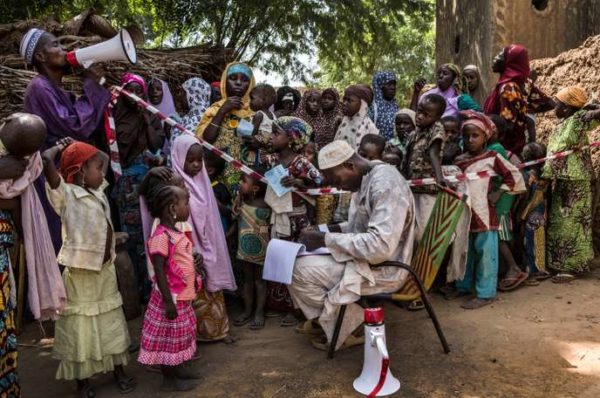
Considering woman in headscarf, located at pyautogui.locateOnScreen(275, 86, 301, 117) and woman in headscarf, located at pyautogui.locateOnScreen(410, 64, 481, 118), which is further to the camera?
woman in headscarf, located at pyautogui.locateOnScreen(275, 86, 301, 117)

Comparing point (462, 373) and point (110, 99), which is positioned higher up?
point (110, 99)

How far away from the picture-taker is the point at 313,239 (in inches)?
144

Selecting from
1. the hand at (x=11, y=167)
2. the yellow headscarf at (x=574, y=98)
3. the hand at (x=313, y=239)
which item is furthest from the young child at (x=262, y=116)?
the yellow headscarf at (x=574, y=98)

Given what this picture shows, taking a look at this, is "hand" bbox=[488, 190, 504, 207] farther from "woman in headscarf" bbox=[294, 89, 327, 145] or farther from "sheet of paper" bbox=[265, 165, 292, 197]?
"woman in headscarf" bbox=[294, 89, 327, 145]

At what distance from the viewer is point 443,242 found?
4145mm

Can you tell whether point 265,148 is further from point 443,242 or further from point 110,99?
point 443,242

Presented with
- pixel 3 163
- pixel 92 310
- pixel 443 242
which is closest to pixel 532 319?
pixel 443 242

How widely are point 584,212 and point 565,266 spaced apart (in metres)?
0.55

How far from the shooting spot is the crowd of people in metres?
3.03

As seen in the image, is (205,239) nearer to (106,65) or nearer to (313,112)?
(313,112)

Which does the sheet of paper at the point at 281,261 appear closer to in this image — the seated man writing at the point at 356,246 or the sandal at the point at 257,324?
the seated man writing at the point at 356,246

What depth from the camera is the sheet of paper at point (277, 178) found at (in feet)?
13.7

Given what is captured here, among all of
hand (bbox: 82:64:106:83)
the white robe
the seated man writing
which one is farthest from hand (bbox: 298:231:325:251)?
hand (bbox: 82:64:106:83)

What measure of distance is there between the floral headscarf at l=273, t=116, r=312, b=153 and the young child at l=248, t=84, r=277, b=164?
144 mm
